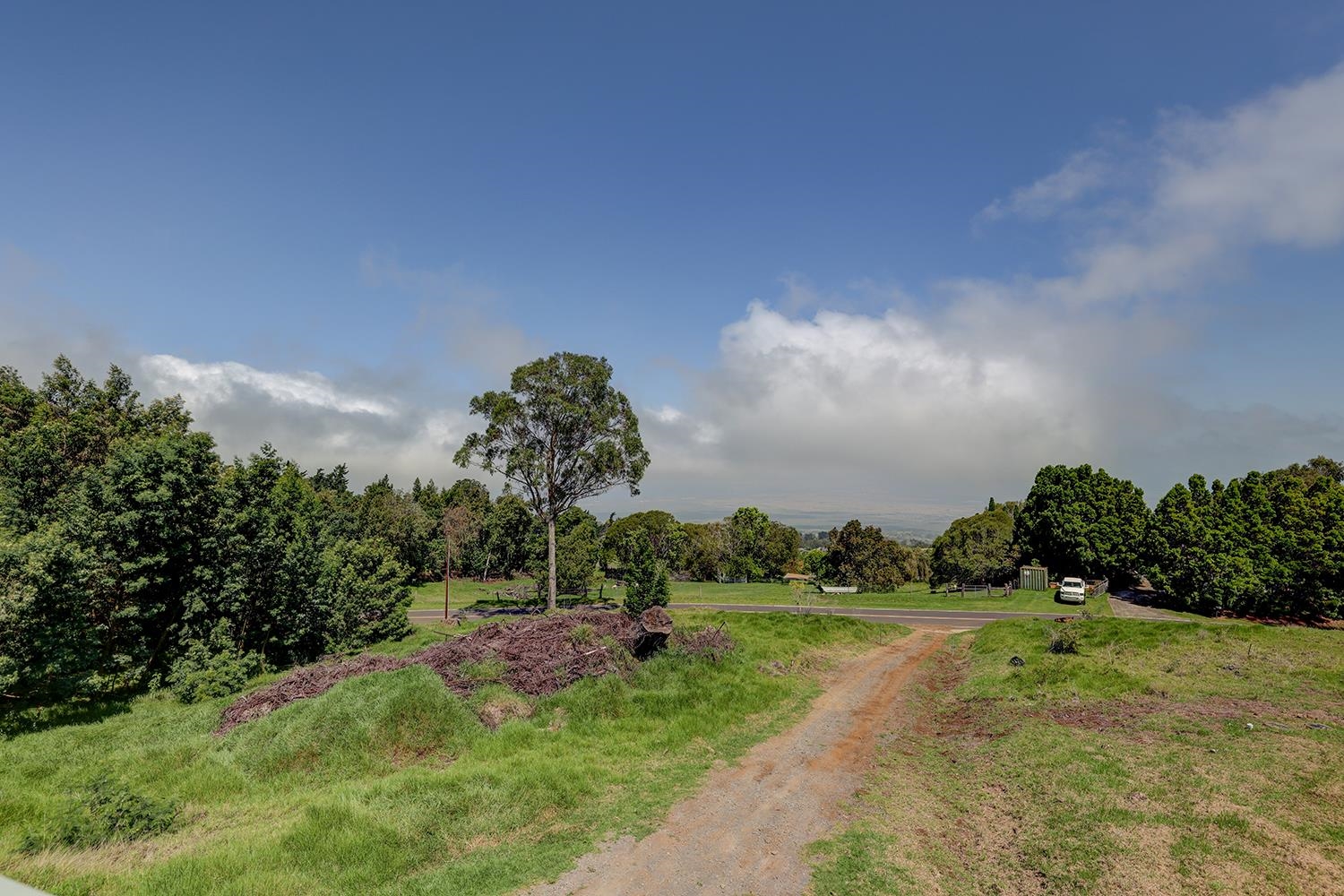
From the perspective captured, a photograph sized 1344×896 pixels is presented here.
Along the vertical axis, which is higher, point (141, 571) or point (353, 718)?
point (141, 571)

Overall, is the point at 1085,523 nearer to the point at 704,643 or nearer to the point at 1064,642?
the point at 1064,642

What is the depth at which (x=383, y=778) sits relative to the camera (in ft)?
43.9

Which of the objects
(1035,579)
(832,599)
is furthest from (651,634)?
(1035,579)

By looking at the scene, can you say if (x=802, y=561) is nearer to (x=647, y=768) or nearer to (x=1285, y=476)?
(x=1285, y=476)

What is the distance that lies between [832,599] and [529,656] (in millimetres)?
40506

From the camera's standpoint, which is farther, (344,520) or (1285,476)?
(344,520)

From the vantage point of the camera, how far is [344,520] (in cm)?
6975

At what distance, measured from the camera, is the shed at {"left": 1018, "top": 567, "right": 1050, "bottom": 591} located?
54094 millimetres

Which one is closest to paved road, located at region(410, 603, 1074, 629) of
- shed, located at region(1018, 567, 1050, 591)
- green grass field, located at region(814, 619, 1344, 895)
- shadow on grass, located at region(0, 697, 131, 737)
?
shed, located at region(1018, 567, 1050, 591)

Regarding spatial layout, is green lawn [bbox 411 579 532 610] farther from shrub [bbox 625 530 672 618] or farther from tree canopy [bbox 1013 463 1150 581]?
tree canopy [bbox 1013 463 1150 581]

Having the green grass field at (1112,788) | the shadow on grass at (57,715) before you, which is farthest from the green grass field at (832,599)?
the shadow on grass at (57,715)

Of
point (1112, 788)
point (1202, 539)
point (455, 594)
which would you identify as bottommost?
point (455, 594)

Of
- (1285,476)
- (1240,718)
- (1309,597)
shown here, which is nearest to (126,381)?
(1240,718)

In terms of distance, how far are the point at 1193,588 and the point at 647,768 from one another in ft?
154
